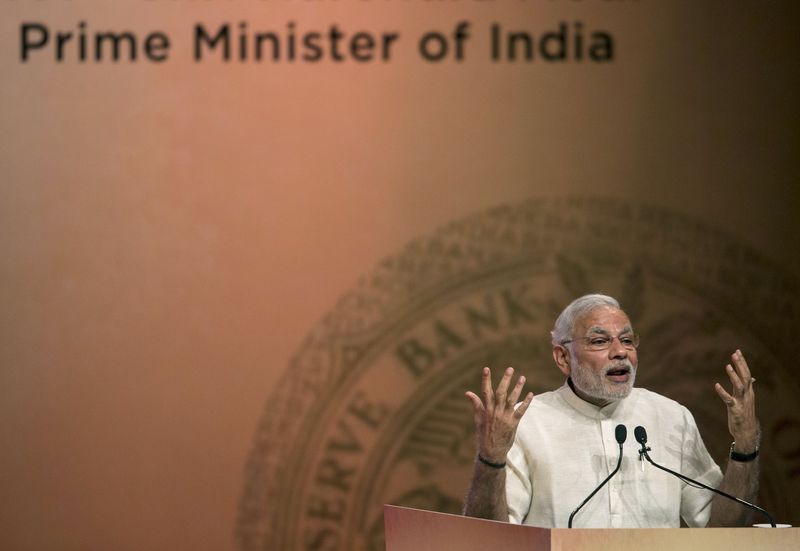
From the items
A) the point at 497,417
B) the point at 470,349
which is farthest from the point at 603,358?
the point at 470,349

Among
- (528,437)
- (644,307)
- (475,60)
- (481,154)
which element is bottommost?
(528,437)

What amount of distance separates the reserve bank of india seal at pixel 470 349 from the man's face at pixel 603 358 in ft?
3.42

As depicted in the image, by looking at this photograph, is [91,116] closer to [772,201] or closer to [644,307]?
[644,307]

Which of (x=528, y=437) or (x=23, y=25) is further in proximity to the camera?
(x=23, y=25)

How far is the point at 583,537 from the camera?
8.38 feet

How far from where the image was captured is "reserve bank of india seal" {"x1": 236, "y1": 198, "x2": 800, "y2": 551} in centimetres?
464

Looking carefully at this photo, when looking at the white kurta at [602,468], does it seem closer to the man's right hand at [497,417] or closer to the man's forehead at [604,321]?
the man's forehead at [604,321]

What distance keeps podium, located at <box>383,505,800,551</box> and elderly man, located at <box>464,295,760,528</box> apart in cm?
59

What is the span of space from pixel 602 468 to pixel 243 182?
195 centimetres

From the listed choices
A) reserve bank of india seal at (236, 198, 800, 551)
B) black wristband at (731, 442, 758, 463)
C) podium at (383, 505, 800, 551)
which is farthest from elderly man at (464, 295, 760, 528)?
reserve bank of india seal at (236, 198, 800, 551)

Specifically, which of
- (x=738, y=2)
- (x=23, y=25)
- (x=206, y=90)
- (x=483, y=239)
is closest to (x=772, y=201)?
(x=738, y=2)

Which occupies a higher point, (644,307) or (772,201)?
(772,201)

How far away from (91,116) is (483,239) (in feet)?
5.41

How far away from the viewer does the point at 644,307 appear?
4.69 m
